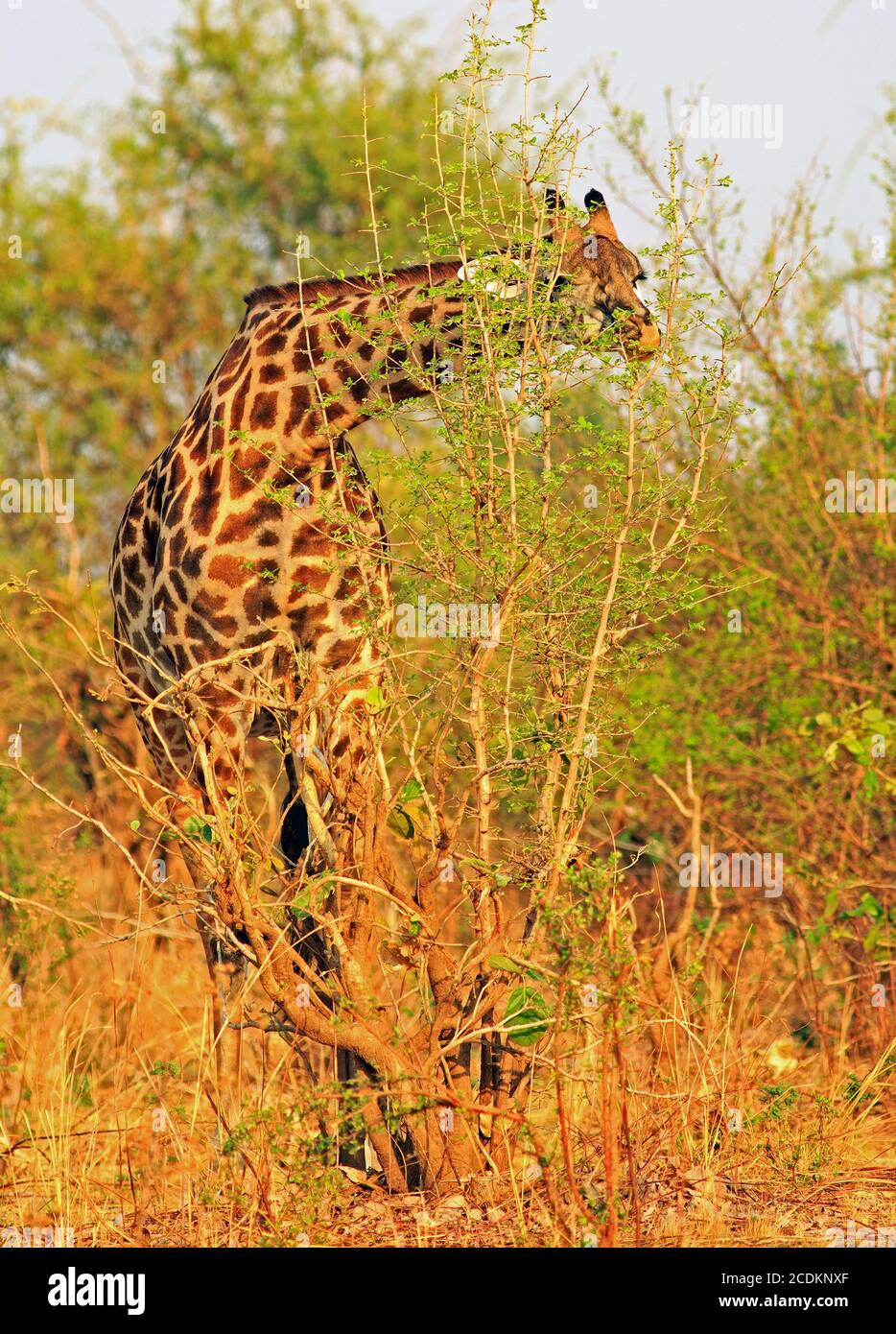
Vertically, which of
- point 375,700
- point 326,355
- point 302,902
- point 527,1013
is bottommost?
point 527,1013

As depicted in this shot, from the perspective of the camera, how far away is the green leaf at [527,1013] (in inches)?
183

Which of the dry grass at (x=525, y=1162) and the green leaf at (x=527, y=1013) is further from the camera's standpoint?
the green leaf at (x=527, y=1013)

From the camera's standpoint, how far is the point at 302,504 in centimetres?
558

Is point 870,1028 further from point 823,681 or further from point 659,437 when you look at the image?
point 659,437

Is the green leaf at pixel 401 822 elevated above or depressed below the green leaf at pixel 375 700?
below

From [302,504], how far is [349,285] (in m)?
0.78

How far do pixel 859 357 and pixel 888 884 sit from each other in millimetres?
2564
